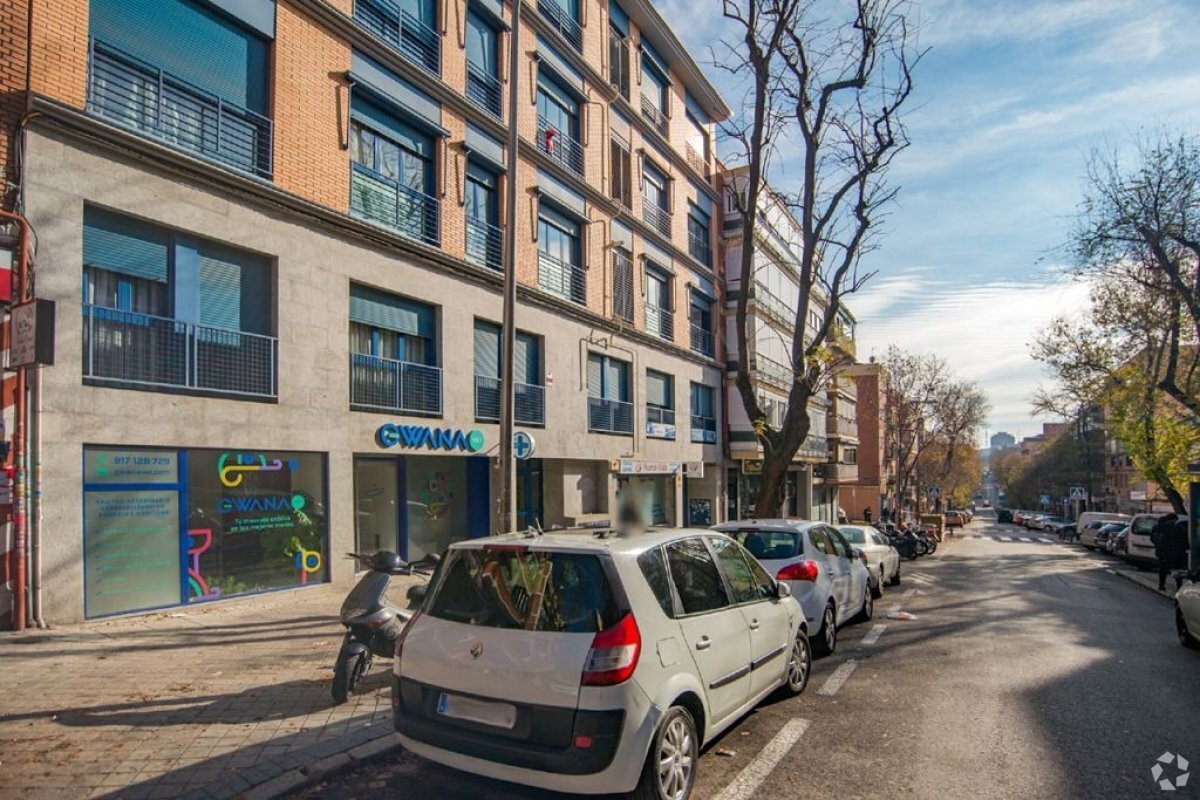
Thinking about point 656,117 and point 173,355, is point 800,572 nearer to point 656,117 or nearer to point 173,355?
point 173,355

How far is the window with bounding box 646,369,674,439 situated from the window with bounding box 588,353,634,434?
4.82ft

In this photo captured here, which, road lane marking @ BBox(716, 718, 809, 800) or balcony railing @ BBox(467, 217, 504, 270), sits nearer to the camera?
road lane marking @ BBox(716, 718, 809, 800)

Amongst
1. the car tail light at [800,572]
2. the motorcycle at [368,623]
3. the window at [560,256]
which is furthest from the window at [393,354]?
the car tail light at [800,572]

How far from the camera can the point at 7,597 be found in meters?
7.99

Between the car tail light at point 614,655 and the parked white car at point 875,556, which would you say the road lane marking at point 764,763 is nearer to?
the car tail light at point 614,655

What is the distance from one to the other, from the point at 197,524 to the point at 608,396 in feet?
41.1

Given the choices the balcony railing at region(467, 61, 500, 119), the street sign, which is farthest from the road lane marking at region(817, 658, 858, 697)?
the balcony railing at region(467, 61, 500, 119)

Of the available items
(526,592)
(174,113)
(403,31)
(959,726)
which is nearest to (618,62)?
(403,31)

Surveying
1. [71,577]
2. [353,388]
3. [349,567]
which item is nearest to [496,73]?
[353,388]

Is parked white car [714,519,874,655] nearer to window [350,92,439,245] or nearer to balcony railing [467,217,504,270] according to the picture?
window [350,92,439,245]

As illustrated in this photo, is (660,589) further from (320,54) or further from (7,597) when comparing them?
(320,54)

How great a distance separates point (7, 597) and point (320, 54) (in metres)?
9.09

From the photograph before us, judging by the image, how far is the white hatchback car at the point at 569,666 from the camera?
3732mm

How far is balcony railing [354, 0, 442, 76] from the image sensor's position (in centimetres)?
1333
